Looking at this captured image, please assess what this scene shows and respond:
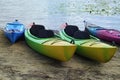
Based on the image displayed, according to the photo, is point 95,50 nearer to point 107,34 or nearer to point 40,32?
point 40,32

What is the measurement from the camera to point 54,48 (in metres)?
9.03

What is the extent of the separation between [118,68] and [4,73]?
3137 mm

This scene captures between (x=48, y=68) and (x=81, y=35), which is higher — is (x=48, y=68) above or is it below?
below

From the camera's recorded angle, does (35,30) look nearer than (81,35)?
No

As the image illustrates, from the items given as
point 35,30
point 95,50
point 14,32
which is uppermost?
point 95,50

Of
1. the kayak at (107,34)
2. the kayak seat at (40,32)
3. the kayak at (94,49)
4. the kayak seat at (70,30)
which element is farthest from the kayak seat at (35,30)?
the kayak at (107,34)

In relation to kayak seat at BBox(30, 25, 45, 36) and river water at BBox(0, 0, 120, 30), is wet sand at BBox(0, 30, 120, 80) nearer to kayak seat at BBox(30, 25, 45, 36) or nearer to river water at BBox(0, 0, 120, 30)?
kayak seat at BBox(30, 25, 45, 36)

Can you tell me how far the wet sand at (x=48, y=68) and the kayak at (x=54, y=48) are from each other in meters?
0.24

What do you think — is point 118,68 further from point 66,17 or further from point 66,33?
point 66,17

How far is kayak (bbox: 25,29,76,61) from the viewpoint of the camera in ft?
28.9

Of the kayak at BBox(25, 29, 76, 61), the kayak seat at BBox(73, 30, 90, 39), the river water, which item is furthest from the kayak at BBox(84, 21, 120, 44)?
the river water

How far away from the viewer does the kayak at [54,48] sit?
28.9 ft

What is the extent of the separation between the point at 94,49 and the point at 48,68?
137 centimetres

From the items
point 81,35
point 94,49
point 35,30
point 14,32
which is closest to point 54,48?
point 94,49
